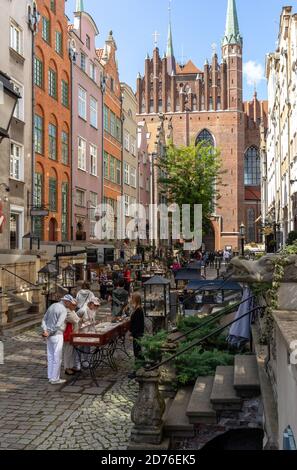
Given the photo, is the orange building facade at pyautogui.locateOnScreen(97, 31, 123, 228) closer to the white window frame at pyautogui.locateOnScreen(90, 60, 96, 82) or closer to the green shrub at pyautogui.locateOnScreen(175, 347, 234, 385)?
the white window frame at pyautogui.locateOnScreen(90, 60, 96, 82)

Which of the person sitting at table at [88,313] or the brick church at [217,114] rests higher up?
the brick church at [217,114]

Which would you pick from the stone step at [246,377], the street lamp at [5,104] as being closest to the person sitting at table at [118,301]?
the stone step at [246,377]

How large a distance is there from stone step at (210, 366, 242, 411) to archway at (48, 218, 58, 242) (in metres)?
20.3

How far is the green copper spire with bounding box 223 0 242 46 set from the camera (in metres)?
70.1

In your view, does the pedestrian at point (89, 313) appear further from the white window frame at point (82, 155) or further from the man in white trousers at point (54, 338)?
the white window frame at point (82, 155)

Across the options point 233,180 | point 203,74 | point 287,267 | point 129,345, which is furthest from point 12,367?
point 203,74

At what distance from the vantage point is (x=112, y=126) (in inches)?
1529

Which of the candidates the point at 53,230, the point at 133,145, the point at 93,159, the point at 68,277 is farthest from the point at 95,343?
the point at 133,145

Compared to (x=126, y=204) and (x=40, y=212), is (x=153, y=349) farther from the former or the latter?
(x=126, y=204)

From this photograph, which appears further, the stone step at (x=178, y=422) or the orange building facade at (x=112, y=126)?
the orange building facade at (x=112, y=126)

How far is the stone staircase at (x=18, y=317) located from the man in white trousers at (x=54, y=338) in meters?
4.95

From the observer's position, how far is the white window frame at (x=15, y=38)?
22078mm

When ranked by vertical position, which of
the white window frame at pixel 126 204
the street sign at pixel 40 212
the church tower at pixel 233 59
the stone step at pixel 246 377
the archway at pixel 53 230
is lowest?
the stone step at pixel 246 377

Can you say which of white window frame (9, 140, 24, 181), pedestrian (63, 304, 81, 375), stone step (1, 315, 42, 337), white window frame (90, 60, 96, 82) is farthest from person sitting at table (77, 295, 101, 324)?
white window frame (90, 60, 96, 82)
